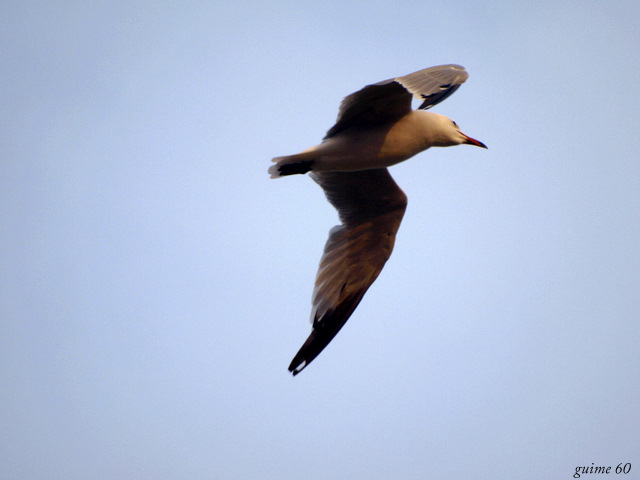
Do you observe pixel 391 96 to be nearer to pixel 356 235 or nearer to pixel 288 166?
pixel 288 166

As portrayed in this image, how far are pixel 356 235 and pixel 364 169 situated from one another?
2.61ft

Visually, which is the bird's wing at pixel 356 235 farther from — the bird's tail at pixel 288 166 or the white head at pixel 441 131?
the bird's tail at pixel 288 166

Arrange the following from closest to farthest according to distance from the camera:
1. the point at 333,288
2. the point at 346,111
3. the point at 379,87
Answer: the point at 379,87, the point at 346,111, the point at 333,288

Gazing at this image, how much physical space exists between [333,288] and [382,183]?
38.8 inches

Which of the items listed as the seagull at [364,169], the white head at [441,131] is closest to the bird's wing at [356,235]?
the seagull at [364,169]

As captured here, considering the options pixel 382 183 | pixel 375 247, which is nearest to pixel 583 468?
pixel 375 247

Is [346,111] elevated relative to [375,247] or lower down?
elevated

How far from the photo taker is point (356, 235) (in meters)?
5.71

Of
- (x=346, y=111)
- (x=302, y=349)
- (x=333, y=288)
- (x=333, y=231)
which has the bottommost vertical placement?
(x=302, y=349)

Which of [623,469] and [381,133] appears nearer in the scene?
[381,133]

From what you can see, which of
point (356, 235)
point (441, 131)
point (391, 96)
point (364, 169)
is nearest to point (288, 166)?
point (364, 169)

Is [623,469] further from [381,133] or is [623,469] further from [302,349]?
[381,133]

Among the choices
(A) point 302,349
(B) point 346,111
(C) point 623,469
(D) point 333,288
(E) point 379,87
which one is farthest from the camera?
(C) point 623,469

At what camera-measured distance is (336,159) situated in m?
4.90
